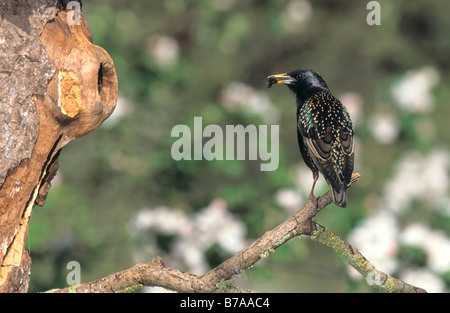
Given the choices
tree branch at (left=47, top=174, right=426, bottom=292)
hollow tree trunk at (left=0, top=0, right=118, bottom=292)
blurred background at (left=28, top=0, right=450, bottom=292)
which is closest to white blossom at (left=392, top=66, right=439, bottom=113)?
blurred background at (left=28, top=0, right=450, bottom=292)

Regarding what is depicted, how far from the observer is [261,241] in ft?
5.16

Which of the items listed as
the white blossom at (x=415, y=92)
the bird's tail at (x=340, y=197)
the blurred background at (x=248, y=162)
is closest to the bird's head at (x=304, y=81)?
the bird's tail at (x=340, y=197)

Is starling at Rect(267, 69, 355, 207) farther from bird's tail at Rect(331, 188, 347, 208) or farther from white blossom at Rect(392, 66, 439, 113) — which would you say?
white blossom at Rect(392, 66, 439, 113)

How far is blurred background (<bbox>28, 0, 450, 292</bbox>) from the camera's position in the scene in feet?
10.8

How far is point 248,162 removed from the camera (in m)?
4.17

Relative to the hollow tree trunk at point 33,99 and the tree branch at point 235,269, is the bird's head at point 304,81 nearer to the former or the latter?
the tree branch at point 235,269

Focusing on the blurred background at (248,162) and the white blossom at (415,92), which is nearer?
the blurred background at (248,162)

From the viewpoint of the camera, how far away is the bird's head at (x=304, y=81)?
211cm

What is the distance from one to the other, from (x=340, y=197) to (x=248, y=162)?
2.38 metres

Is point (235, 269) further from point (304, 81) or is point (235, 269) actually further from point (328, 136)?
point (304, 81)

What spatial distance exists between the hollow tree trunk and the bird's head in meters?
0.69
